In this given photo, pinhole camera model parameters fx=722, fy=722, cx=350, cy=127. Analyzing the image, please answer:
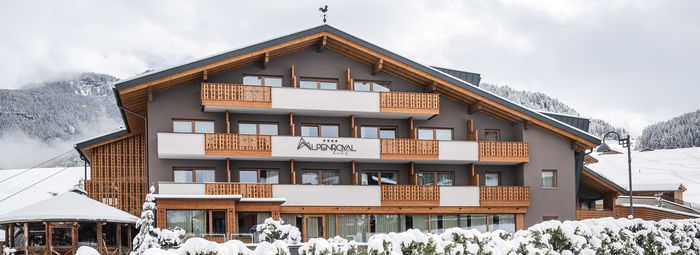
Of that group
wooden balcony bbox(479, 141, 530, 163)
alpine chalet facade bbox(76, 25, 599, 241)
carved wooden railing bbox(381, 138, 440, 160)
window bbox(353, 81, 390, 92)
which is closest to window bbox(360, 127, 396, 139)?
alpine chalet facade bbox(76, 25, 599, 241)

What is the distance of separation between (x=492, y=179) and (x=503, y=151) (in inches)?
78.8

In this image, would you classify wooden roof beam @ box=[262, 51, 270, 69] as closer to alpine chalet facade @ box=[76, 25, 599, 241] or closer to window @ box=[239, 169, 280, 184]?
alpine chalet facade @ box=[76, 25, 599, 241]

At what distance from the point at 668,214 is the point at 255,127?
24021 millimetres

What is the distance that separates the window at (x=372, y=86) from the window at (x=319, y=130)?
2082 millimetres

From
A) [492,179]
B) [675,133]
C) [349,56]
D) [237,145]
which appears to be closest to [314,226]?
[237,145]

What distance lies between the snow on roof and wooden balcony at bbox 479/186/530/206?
44826 mm

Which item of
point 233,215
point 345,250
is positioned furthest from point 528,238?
point 233,215

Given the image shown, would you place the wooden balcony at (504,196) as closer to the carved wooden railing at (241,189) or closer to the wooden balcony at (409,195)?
the wooden balcony at (409,195)

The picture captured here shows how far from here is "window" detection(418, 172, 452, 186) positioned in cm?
3325

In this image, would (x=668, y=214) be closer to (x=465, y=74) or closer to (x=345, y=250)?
(x=465, y=74)

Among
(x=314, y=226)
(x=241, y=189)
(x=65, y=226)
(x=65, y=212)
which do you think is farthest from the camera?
(x=314, y=226)

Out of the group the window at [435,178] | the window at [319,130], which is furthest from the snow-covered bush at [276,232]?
the window at [435,178]

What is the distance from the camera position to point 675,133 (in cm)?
12706

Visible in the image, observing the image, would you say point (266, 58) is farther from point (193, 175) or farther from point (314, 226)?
point (314, 226)
